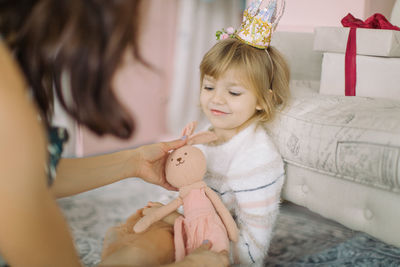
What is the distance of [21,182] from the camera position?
1.34ft

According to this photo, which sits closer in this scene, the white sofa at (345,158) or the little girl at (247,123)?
the white sofa at (345,158)

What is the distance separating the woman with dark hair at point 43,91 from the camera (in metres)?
0.40

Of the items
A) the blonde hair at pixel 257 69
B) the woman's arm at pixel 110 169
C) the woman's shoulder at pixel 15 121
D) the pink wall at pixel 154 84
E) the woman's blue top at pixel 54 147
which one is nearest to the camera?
the woman's shoulder at pixel 15 121

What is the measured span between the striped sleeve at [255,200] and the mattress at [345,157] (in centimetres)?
9

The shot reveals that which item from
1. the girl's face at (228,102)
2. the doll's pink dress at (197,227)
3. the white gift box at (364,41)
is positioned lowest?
the doll's pink dress at (197,227)

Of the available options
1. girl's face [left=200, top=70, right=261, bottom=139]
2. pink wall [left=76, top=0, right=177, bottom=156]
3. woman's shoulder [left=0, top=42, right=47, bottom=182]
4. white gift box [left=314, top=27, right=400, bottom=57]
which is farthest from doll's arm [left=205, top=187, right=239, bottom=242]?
pink wall [left=76, top=0, right=177, bottom=156]

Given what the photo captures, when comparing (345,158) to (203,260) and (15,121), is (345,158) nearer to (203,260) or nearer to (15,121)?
(203,260)

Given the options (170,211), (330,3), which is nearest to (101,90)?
(170,211)

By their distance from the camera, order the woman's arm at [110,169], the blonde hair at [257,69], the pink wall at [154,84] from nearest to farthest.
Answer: the woman's arm at [110,169], the blonde hair at [257,69], the pink wall at [154,84]

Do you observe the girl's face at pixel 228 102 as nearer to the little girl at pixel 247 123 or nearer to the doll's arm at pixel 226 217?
the little girl at pixel 247 123

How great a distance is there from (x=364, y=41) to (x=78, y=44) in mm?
981

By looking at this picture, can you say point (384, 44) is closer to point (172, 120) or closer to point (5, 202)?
point (5, 202)

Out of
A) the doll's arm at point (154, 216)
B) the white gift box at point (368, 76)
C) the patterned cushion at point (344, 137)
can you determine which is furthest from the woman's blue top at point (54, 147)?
the white gift box at point (368, 76)

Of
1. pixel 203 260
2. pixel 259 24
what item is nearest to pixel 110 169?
pixel 203 260
